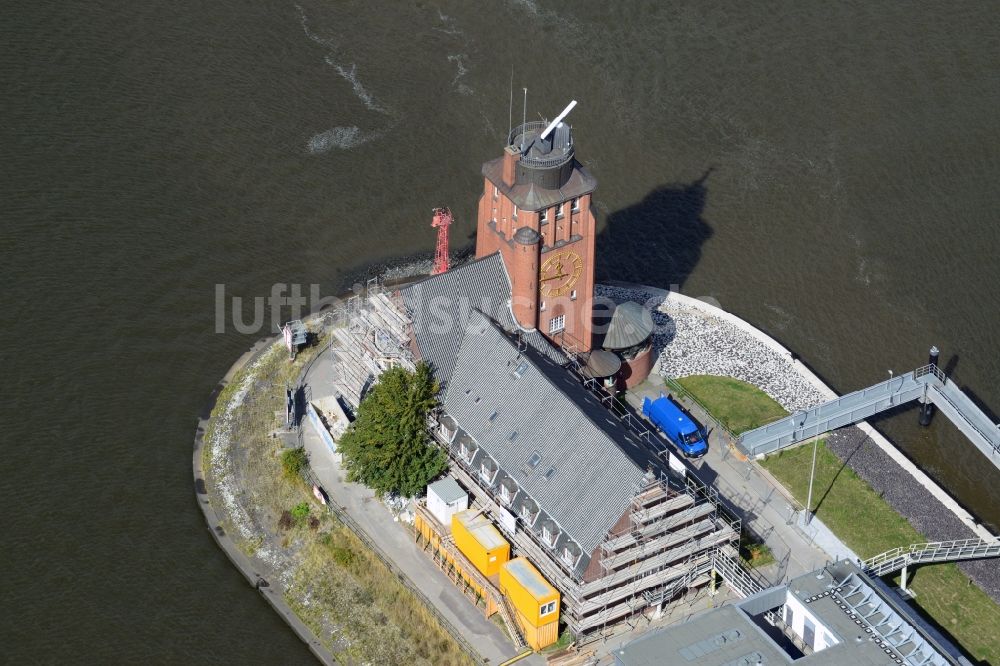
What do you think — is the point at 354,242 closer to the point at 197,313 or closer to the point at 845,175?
the point at 197,313

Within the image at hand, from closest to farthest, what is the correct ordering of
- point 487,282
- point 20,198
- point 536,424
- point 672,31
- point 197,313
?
point 536,424 → point 487,282 → point 197,313 → point 20,198 → point 672,31

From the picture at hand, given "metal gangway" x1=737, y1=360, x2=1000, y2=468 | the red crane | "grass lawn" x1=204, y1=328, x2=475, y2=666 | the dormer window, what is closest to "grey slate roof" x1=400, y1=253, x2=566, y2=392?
the dormer window

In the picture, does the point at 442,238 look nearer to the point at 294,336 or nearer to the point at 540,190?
the point at 294,336

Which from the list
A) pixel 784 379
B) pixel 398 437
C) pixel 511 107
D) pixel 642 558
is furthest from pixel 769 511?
pixel 511 107

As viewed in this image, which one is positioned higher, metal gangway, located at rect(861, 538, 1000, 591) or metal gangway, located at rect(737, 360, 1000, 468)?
metal gangway, located at rect(737, 360, 1000, 468)

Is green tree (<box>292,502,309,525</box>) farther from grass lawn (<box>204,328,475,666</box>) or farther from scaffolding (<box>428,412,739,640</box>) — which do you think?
scaffolding (<box>428,412,739,640</box>)

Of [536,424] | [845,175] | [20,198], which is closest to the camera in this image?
[536,424]

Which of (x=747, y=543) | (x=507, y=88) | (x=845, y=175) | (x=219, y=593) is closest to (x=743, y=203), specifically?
(x=845, y=175)
